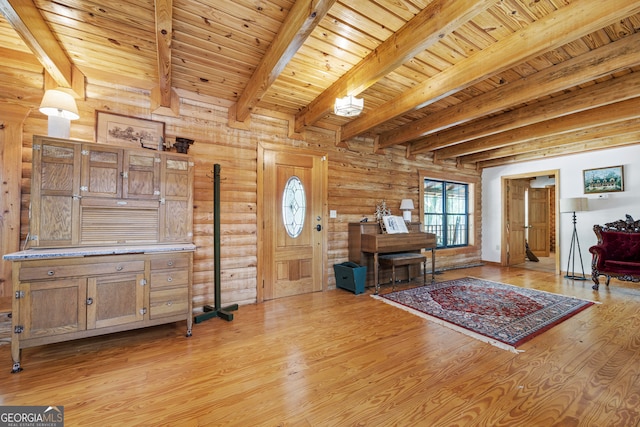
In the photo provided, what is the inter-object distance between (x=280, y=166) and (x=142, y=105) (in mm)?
1781

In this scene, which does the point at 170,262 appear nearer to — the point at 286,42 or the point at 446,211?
the point at 286,42

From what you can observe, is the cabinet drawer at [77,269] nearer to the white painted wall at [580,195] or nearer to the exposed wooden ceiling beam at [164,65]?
the exposed wooden ceiling beam at [164,65]

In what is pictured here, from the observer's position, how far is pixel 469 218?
6.64 metres

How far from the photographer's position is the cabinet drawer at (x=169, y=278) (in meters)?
2.50

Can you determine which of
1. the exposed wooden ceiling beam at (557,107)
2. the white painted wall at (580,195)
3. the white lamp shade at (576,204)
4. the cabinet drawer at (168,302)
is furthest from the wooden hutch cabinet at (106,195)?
the white painted wall at (580,195)

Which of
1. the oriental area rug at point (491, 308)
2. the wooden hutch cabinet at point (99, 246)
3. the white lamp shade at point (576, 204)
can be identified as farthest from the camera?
the white lamp shade at point (576, 204)

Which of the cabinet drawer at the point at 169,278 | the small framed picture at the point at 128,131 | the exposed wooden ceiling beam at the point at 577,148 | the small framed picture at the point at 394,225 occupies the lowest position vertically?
the cabinet drawer at the point at 169,278

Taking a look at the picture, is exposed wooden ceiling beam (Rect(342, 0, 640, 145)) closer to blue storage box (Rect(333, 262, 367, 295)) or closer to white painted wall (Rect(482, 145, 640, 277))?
blue storage box (Rect(333, 262, 367, 295))

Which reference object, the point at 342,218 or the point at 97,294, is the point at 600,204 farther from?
the point at 97,294

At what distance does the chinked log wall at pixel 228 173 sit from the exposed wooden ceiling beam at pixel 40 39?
0.72ft

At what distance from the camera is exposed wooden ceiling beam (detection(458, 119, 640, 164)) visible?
4.07 m

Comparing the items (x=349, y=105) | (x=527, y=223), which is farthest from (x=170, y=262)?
(x=527, y=223)

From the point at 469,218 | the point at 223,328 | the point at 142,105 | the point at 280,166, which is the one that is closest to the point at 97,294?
the point at 223,328

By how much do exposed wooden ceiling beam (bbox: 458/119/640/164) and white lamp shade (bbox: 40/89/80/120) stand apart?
672 centimetres
